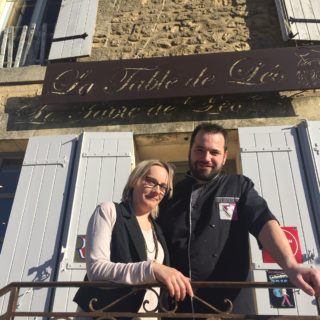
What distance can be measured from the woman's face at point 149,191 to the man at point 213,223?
6.4 inches

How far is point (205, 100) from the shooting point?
15.3 ft

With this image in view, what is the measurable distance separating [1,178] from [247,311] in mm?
3825

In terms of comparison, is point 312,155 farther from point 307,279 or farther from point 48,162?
point 48,162

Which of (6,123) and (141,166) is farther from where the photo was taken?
(6,123)

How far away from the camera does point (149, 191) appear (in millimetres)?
1922

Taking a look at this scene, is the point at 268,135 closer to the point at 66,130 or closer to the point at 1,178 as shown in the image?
the point at 66,130

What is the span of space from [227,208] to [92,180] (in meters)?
2.36

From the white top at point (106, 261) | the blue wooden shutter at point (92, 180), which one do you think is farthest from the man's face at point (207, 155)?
the blue wooden shutter at point (92, 180)

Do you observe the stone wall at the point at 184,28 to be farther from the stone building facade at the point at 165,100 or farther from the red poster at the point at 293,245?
the red poster at the point at 293,245

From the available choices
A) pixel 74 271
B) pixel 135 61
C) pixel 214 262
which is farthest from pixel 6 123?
pixel 214 262

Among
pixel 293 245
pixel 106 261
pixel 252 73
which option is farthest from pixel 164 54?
pixel 106 261

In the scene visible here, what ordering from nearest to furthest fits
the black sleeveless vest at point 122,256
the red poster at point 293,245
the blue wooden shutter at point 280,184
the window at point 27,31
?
the black sleeveless vest at point 122,256 → the blue wooden shutter at point 280,184 → the red poster at point 293,245 → the window at point 27,31

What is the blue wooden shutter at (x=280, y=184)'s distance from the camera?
3244 millimetres

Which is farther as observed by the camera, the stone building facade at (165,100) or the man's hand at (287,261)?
the stone building facade at (165,100)
